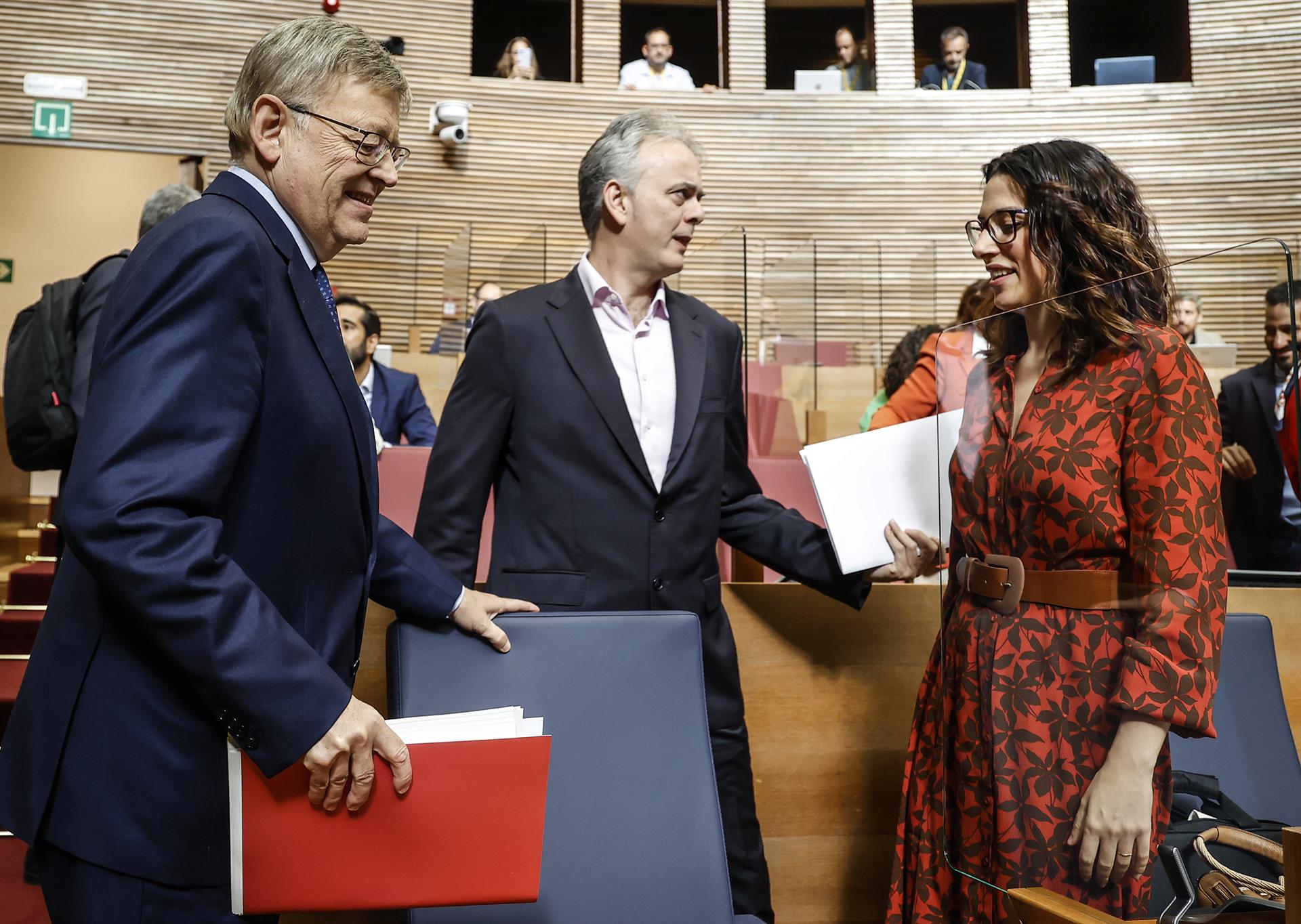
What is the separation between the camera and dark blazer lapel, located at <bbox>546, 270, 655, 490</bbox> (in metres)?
1.75

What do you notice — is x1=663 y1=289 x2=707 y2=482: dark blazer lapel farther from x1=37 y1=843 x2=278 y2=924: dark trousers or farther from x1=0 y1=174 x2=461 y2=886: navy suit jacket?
x1=37 y1=843 x2=278 y2=924: dark trousers

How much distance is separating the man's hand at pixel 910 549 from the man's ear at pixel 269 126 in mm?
1032

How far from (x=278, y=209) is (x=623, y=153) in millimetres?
910

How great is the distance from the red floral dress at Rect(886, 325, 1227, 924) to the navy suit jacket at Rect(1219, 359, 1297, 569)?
0.05 m

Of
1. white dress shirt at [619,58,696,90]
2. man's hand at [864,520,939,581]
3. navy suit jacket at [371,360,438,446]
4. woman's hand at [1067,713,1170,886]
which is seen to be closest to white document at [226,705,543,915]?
woman's hand at [1067,713,1170,886]

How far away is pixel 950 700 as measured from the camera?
1343 millimetres

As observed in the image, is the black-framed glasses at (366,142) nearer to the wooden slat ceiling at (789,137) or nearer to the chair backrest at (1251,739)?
the chair backrest at (1251,739)

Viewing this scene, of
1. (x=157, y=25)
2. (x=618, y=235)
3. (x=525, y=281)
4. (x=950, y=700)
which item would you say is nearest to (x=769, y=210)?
(x=525, y=281)

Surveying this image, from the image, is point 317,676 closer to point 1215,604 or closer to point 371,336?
point 1215,604

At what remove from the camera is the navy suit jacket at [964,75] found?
9.89 m

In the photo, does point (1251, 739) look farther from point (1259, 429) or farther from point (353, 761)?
point (353, 761)

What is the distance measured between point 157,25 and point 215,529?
8918 mm

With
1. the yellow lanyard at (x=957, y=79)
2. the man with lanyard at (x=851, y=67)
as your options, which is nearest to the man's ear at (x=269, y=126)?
the man with lanyard at (x=851, y=67)

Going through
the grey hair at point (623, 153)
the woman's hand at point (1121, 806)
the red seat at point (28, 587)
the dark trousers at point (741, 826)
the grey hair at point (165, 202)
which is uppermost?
the grey hair at point (165, 202)
